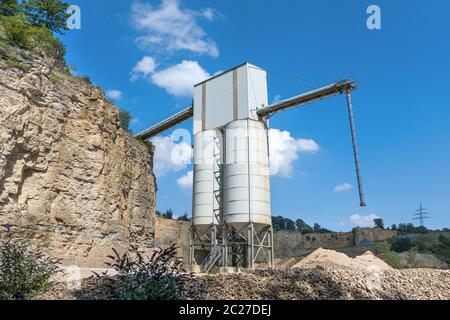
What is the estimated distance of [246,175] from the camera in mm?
26328

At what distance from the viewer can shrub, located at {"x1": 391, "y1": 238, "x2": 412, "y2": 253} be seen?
262 feet

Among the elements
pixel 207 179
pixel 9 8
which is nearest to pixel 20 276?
pixel 9 8

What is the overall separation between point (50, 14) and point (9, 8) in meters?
4.56

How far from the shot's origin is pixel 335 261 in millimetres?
18984

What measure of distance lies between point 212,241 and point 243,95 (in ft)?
34.1

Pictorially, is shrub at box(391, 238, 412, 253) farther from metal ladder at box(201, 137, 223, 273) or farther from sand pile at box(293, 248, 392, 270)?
sand pile at box(293, 248, 392, 270)

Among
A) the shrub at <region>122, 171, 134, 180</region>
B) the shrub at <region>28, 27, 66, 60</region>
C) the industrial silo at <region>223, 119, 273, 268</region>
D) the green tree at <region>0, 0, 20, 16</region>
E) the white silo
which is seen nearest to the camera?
the shrub at <region>28, 27, 66, 60</region>

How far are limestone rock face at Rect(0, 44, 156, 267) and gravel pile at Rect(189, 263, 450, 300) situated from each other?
1021 cm

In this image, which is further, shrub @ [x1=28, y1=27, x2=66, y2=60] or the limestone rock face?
shrub @ [x1=28, y1=27, x2=66, y2=60]

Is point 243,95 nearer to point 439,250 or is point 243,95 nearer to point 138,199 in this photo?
point 138,199

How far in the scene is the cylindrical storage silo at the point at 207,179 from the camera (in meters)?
28.2

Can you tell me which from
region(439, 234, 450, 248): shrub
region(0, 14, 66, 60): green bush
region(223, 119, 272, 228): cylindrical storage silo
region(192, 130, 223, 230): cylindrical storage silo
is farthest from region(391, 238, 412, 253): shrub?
region(0, 14, 66, 60): green bush

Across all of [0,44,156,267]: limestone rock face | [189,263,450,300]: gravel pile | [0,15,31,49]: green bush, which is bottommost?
[189,263,450,300]: gravel pile
